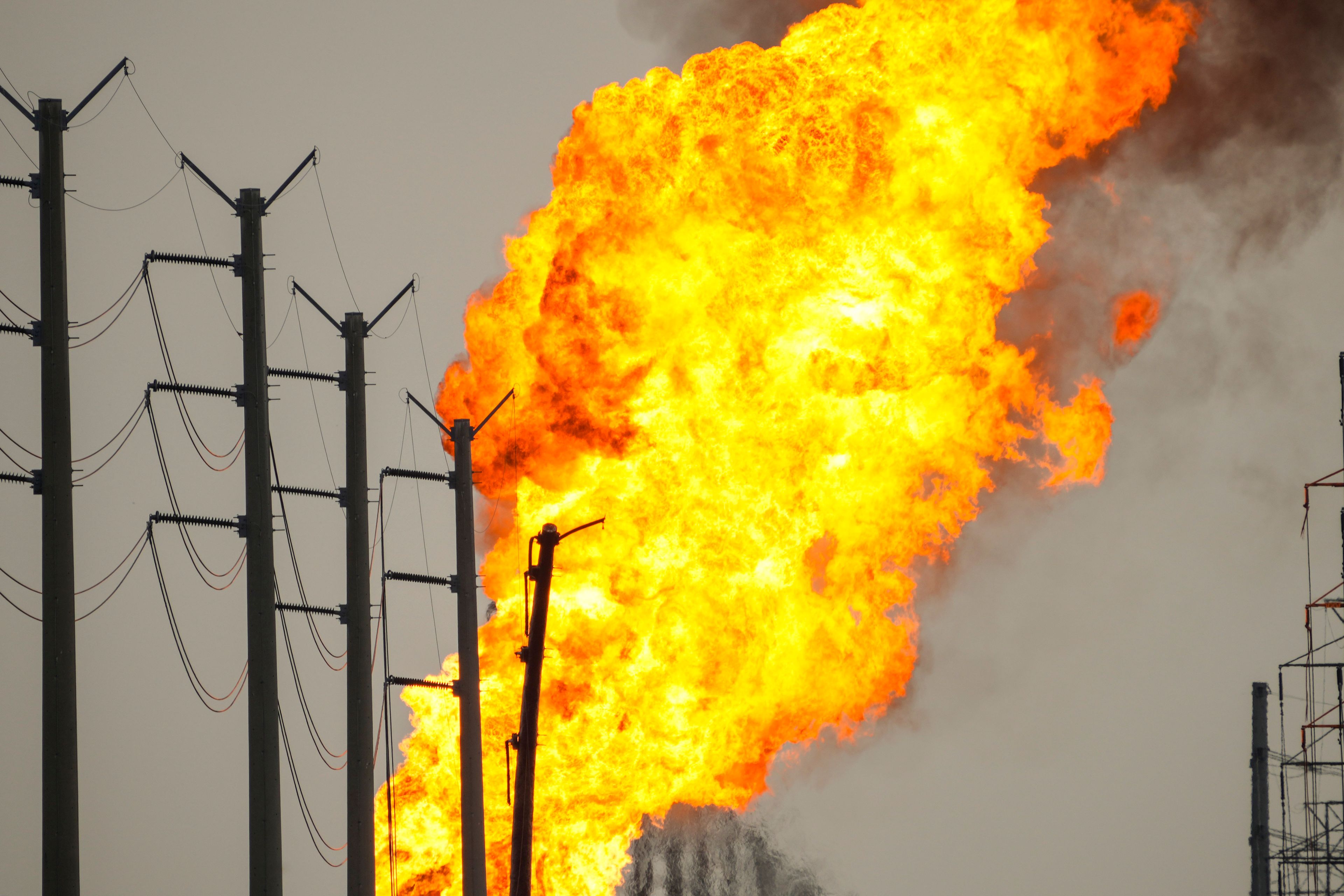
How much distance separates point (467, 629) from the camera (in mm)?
39469

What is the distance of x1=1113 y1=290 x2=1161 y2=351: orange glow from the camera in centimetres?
4916

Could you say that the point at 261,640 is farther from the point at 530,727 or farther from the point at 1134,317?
the point at 1134,317

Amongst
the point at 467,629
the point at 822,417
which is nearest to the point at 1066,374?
the point at 822,417

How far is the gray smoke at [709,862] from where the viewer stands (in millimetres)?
50219

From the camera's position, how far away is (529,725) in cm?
2986

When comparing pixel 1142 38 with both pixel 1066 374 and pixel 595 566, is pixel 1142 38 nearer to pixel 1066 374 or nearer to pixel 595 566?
pixel 1066 374

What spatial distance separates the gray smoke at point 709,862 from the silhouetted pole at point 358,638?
13.1 metres

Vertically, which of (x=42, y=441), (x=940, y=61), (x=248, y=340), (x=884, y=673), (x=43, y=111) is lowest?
(x=884, y=673)

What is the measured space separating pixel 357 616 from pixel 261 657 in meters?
4.03

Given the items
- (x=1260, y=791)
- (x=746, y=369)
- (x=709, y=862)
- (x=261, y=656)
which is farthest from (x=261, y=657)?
(x=1260, y=791)

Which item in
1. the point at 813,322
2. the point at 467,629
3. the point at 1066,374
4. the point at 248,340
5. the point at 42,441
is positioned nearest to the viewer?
the point at 42,441

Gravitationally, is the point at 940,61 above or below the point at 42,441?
above

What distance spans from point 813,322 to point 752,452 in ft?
10.4

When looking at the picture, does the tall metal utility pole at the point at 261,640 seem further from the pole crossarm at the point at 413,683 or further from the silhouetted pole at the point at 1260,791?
the silhouetted pole at the point at 1260,791
